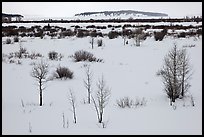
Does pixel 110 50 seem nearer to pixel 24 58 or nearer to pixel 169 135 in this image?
pixel 24 58

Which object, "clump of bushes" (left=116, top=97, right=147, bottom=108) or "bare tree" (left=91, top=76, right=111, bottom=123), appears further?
"clump of bushes" (left=116, top=97, right=147, bottom=108)

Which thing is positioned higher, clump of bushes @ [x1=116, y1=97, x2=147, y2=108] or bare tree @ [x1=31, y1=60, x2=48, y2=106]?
bare tree @ [x1=31, y1=60, x2=48, y2=106]

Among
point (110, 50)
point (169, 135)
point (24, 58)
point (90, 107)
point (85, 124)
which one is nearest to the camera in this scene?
point (169, 135)

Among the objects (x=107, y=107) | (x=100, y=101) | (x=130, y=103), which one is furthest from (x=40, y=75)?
(x=130, y=103)

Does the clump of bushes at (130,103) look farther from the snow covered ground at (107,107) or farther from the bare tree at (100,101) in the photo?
the bare tree at (100,101)

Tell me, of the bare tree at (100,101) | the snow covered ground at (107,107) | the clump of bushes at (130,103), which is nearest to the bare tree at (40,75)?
the snow covered ground at (107,107)

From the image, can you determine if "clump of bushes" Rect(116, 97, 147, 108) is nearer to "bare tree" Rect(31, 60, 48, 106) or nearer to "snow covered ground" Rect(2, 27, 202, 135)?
"snow covered ground" Rect(2, 27, 202, 135)

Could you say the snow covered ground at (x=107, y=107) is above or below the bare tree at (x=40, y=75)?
below

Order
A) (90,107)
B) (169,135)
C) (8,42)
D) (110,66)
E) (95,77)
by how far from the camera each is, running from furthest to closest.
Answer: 1. (8,42)
2. (110,66)
3. (95,77)
4. (90,107)
5. (169,135)

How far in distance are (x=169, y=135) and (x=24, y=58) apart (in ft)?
36.2

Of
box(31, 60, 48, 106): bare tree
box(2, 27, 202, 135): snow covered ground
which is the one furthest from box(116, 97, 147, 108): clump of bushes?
box(31, 60, 48, 106): bare tree

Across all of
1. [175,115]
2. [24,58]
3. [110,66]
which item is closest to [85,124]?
[175,115]

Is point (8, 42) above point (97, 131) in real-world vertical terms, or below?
above

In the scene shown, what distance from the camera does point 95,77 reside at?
10234 millimetres
